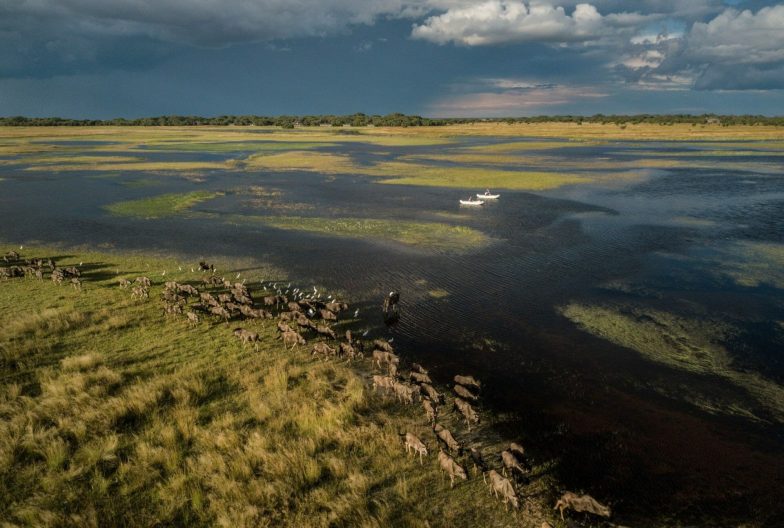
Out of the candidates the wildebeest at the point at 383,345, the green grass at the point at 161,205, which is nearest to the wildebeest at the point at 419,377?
the wildebeest at the point at 383,345

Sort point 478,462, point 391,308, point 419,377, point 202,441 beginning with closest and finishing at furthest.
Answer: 1. point 478,462
2. point 202,441
3. point 419,377
4. point 391,308

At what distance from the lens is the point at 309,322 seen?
16.2 meters

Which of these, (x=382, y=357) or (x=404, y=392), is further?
(x=382, y=357)

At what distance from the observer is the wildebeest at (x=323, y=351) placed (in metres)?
14.5

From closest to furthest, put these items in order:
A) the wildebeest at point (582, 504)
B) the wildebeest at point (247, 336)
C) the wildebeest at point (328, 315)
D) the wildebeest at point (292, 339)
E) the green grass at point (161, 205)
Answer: the wildebeest at point (582, 504) → the wildebeest at point (292, 339) → the wildebeest at point (247, 336) → the wildebeest at point (328, 315) → the green grass at point (161, 205)

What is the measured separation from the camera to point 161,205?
38094 mm

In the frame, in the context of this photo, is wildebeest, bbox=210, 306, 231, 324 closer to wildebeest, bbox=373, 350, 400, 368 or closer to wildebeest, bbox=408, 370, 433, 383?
wildebeest, bbox=373, 350, 400, 368

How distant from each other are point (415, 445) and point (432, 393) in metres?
2.11

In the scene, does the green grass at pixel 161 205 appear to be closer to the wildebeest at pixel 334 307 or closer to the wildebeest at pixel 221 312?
the wildebeest at pixel 221 312

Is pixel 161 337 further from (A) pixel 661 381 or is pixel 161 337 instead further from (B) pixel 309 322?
(A) pixel 661 381

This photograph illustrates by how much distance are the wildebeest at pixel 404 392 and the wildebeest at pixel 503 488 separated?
3355 mm

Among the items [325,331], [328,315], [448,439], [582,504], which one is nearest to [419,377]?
[448,439]

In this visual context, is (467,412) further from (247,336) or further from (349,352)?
(247,336)

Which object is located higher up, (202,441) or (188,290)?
(188,290)
